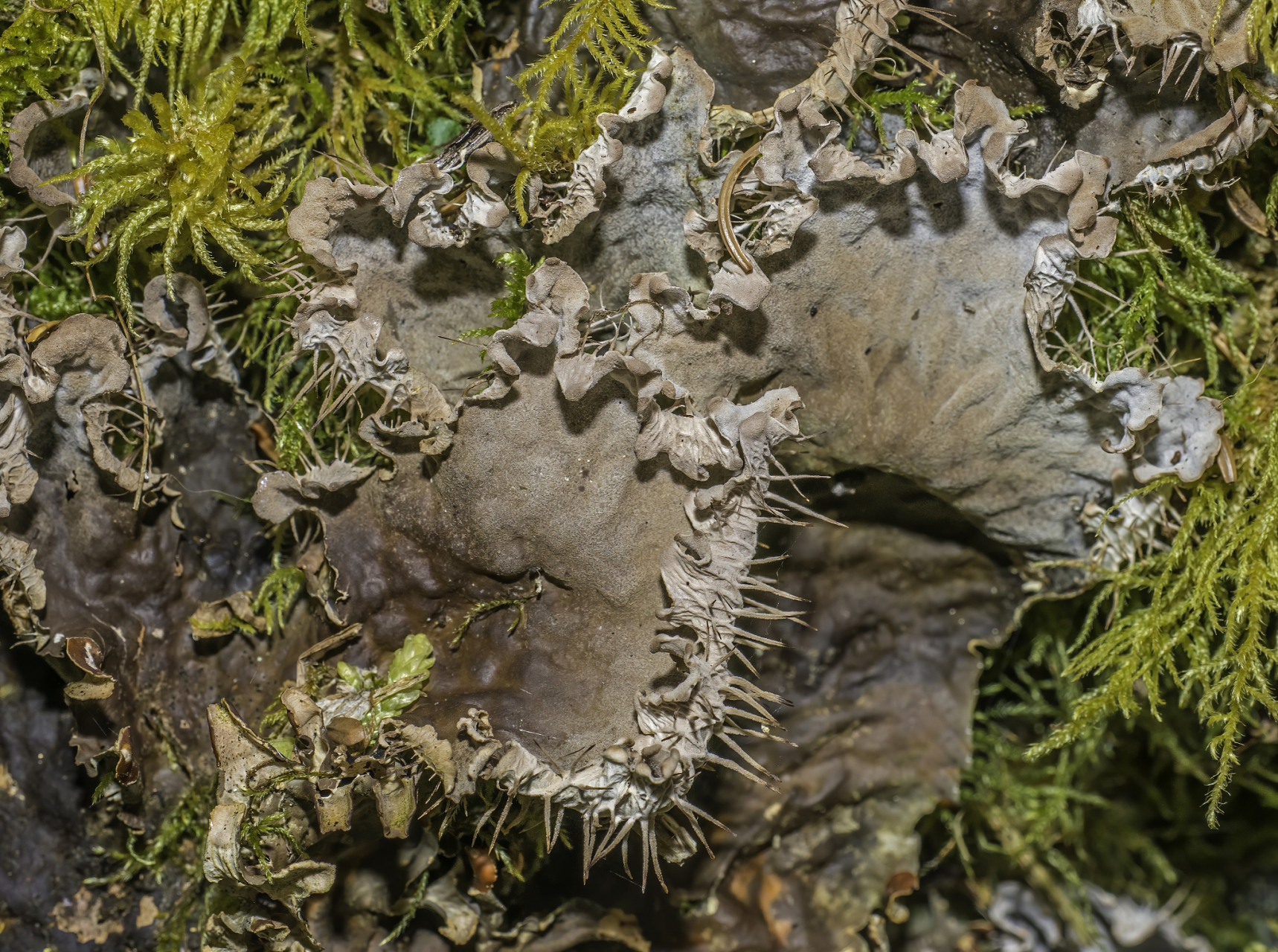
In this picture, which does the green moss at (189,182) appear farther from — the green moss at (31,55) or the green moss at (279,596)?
the green moss at (279,596)

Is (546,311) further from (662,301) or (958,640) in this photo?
(958,640)

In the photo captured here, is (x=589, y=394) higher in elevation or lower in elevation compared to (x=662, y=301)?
lower

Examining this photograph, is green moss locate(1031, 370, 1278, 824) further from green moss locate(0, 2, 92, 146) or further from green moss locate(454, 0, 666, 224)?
green moss locate(0, 2, 92, 146)

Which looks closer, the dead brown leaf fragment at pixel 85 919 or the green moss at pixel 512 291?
the green moss at pixel 512 291

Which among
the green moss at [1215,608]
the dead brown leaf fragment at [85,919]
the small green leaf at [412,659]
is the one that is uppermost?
the small green leaf at [412,659]

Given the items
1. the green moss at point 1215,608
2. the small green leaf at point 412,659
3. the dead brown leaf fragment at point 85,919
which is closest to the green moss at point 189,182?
the small green leaf at point 412,659

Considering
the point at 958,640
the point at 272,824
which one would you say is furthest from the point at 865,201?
the point at 272,824

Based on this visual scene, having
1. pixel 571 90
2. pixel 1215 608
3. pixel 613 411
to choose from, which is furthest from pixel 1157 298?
pixel 571 90

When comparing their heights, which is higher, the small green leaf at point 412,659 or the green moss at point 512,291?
the green moss at point 512,291

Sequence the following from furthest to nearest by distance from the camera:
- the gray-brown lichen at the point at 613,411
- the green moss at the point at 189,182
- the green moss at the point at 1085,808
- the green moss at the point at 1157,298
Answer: the green moss at the point at 1085,808, the green moss at the point at 1157,298, the green moss at the point at 189,182, the gray-brown lichen at the point at 613,411

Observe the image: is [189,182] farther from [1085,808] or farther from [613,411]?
[1085,808]

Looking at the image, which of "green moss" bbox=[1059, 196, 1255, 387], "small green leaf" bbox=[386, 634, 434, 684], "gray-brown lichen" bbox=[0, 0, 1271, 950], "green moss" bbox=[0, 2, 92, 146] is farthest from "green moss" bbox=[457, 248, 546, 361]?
"green moss" bbox=[1059, 196, 1255, 387]
